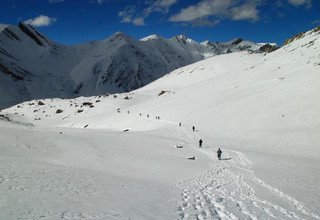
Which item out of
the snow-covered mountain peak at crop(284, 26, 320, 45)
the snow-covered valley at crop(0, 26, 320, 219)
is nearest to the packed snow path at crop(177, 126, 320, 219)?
the snow-covered valley at crop(0, 26, 320, 219)

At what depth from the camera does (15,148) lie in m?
30.8

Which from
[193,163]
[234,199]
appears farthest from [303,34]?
[234,199]

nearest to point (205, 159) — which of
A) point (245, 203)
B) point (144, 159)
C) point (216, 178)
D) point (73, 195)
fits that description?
point (144, 159)

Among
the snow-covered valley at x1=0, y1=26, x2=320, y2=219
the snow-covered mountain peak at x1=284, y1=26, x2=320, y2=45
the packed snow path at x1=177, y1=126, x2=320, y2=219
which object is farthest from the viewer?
the snow-covered mountain peak at x1=284, y1=26, x2=320, y2=45

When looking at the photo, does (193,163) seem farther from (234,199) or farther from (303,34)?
(303,34)

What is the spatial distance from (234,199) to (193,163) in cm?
1352

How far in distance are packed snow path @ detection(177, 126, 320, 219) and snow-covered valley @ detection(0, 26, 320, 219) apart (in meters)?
0.06

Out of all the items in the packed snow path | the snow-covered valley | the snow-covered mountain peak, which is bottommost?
the packed snow path

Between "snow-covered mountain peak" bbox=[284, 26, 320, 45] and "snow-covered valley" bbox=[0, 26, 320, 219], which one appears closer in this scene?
"snow-covered valley" bbox=[0, 26, 320, 219]

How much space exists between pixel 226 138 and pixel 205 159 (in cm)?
1654

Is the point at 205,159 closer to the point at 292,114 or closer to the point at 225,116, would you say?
the point at 292,114

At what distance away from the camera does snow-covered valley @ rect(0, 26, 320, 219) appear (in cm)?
1638

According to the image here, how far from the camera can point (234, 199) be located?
1986cm

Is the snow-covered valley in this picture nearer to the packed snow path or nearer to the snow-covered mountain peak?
the packed snow path
